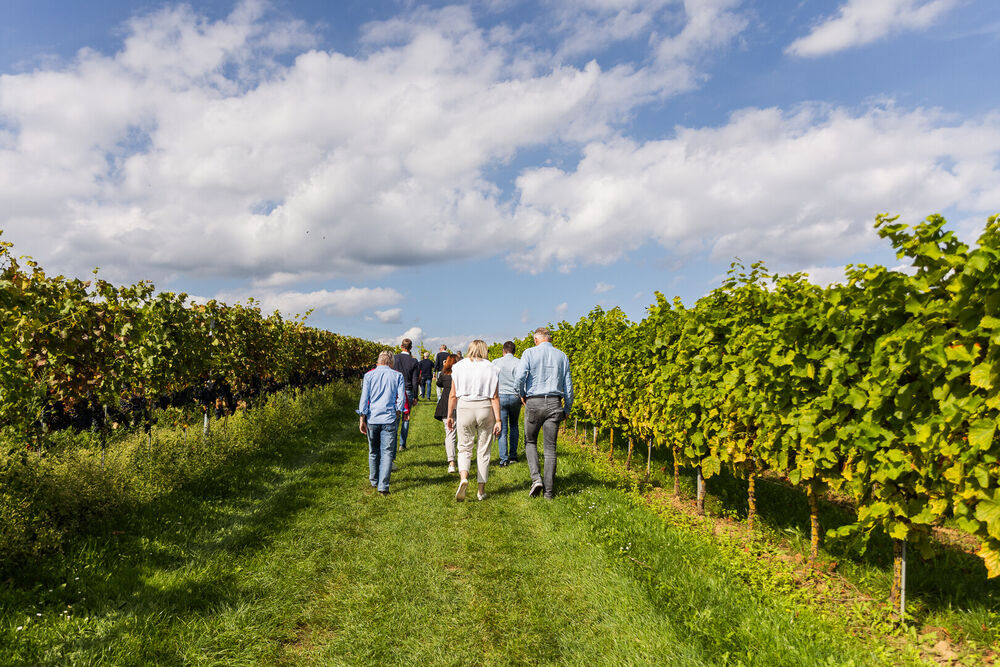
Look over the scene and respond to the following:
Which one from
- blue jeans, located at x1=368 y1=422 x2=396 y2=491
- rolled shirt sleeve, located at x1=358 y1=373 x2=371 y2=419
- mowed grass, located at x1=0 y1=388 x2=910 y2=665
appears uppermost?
rolled shirt sleeve, located at x1=358 y1=373 x2=371 y2=419

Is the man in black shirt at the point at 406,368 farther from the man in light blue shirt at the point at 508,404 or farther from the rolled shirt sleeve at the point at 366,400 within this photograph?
the rolled shirt sleeve at the point at 366,400

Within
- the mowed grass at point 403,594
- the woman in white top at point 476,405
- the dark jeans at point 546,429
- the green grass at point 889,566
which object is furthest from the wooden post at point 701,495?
the woman in white top at point 476,405

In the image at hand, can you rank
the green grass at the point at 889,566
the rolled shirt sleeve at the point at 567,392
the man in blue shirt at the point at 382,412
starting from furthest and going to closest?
1. the man in blue shirt at the point at 382,412
2. the rolled shirt sleeve at the point at 567,392
3. the green grass at the point at 889,566

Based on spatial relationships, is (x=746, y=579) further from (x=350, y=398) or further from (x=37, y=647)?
(x=350, y=398)

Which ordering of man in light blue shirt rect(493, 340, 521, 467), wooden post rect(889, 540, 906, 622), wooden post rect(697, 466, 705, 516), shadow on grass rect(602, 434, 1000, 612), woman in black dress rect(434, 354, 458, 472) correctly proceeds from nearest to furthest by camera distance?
1. wooden post rect(889, 540, 906, 622)
2. shadow on grass rect(602, 434, 1000, 612)
3. wooden post rect(697, 466, 705, 516)
4. woman in black dress rect(434, 354, 458, 472)
5. man in light blue shirt rect(493, 340, 521, 467)

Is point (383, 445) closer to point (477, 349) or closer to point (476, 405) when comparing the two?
point (476, 405)

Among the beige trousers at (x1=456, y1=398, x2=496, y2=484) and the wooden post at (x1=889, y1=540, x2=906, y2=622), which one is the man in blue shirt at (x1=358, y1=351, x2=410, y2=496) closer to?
the beige trousers at (x1=456, y1=398, x2=496, y2=484)

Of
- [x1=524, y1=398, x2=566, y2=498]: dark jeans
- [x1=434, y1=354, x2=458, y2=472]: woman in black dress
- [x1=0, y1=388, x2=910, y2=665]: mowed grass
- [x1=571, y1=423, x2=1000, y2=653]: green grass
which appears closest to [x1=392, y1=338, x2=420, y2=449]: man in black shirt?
[x1=434, y1=354, x2=458, y2=472]: woman in black dress

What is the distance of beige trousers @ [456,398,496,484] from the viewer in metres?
7.10

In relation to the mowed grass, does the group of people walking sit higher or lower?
higher

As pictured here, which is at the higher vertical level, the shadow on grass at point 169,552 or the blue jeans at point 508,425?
the blue jeans at point 508,425

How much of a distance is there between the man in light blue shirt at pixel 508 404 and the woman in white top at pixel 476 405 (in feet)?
6.02

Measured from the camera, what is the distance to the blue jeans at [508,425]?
9469 millimetres

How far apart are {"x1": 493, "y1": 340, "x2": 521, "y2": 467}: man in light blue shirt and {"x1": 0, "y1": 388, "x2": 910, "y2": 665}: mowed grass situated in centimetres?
285
